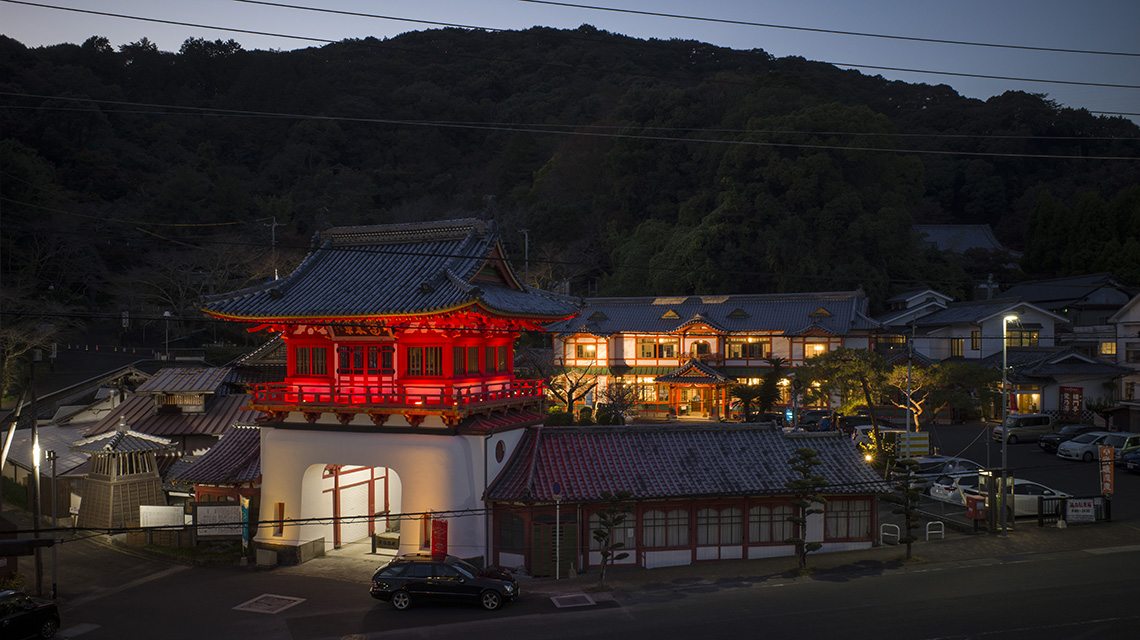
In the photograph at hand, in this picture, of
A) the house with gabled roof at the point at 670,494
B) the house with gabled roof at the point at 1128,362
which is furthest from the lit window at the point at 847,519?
the house with gabled roof at the point at 1128,362

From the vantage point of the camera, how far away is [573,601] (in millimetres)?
20562

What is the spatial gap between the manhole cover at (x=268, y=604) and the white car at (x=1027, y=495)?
2355 cm

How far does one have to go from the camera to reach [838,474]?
81.8ft

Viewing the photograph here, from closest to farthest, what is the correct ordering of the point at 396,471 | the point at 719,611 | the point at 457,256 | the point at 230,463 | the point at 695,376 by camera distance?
the point at 719,611
the point at 396,471
the point at 457,256
the point at 230,463
the point at 695,376

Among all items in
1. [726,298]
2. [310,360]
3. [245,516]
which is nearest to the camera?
[310,360]

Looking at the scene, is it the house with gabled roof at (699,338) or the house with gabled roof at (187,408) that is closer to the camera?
the house with gabled roof at (187,408)

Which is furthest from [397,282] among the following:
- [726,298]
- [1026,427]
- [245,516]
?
[726,298]

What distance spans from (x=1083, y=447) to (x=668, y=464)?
26.3 m

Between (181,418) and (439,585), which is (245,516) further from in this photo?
(181,418)

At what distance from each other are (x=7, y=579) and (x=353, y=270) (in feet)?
43.6

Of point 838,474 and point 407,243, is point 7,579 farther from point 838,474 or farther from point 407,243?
point 838,474

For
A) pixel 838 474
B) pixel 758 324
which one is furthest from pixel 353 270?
pixel 758 324

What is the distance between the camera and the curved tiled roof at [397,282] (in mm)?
23234

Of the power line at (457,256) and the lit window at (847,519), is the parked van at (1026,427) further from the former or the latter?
the lit window at (847,519)
